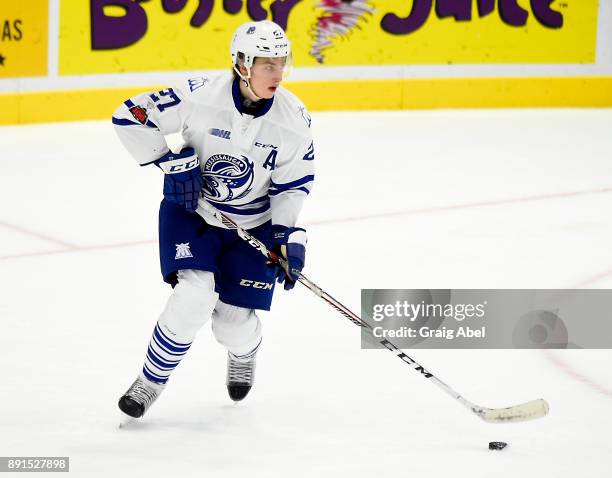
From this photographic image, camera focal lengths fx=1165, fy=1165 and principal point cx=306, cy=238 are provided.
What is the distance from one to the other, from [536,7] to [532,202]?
2.93 metres

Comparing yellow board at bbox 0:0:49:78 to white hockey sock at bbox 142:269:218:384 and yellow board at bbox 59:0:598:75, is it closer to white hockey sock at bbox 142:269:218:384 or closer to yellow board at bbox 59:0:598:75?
yellow board at bbox 59:0:598:75

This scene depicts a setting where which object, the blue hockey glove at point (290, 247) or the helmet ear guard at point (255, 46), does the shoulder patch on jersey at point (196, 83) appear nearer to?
the helmet ear guard at point (255, 46)

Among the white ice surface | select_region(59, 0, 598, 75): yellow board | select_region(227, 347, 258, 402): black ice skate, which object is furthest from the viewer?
select_region(59, 0, 598, 75): yellow board

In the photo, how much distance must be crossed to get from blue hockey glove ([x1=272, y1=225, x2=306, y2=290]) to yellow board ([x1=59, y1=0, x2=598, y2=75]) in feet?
15.2

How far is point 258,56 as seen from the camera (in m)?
2.90

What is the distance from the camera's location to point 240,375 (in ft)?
10.6

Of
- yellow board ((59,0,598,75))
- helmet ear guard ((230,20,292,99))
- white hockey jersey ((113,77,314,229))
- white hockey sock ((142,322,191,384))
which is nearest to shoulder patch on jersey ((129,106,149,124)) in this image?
white hockey jersey ((113,77,314,229))

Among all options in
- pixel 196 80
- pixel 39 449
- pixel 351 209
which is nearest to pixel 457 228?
pixel 351 209

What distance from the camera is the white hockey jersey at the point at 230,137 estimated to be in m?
2.96

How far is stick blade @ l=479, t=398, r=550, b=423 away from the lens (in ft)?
9.62

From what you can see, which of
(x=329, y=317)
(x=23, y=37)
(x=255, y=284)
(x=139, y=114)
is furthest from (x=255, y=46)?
(x=23, y=37)

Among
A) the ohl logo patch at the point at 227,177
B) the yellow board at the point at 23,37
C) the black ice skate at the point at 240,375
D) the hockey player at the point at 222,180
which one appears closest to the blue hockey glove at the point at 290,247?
the hockey player at the point at 222,180

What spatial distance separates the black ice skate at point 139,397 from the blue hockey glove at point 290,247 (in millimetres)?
447

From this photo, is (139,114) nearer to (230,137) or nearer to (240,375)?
(230,137)
